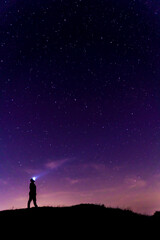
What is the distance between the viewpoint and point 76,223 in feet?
49.1

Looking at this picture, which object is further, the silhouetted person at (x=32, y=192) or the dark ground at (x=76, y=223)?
the silhouetted person at (x=32, y=192)

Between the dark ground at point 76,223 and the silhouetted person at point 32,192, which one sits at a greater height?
the silhouetted person at point 32,192

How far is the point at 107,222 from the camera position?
615 inches

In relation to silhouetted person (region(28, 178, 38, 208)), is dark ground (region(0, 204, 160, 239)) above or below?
below

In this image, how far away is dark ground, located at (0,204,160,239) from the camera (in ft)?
44.8

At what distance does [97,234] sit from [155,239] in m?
2.93

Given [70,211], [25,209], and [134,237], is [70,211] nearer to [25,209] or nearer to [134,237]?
[25,209]

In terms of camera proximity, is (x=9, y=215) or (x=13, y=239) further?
(x=9, y=215)

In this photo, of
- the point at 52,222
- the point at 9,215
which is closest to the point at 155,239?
the point at 52,222

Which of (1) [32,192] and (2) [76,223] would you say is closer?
(2) [76,223]

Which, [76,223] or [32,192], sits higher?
[32,192]

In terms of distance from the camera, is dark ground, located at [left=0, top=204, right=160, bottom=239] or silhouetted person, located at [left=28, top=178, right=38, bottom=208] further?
silhouetted person, located at [left=28, top=178, right=38, bottom=208]

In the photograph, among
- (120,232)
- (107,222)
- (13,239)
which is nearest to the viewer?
(13,239)

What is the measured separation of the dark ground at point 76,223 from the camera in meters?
13.7
